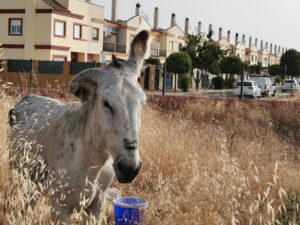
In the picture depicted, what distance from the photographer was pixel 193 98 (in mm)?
13938

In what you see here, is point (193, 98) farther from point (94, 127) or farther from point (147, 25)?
point (147, 25)

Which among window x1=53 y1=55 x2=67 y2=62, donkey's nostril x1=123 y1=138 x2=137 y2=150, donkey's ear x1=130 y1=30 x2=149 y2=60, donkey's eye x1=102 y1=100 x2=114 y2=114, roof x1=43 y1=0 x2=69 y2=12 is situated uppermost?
roof x1=43 y1=0 x2=69 y2=12

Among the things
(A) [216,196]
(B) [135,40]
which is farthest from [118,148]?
(A) [216,196]

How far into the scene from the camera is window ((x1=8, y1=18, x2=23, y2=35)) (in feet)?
129

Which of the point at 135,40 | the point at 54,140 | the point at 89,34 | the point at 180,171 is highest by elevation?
the point at 89,34

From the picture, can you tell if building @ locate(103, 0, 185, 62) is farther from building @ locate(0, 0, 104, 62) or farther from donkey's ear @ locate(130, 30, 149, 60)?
donkey's ear @ locate(130, 30, 149, 60)

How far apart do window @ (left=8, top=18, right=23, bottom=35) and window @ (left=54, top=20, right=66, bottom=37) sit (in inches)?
113

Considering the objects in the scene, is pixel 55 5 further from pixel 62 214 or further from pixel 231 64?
pixel 62 214

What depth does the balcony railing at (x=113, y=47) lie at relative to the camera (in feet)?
165

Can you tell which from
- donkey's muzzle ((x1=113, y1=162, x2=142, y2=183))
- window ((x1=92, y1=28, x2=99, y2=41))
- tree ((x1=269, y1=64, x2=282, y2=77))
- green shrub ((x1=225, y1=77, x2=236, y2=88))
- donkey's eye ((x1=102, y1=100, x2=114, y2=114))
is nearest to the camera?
donkey's muzzle ((x1=113, y1=162, x2=142, y2=183))

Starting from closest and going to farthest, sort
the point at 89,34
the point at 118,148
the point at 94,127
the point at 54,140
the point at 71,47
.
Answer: the point at 118,148, the point at 94,127, the point at 54,140, the point at 71,47, the point at 89,34

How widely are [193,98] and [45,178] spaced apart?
10.1 metres

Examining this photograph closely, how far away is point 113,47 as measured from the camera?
166 feet

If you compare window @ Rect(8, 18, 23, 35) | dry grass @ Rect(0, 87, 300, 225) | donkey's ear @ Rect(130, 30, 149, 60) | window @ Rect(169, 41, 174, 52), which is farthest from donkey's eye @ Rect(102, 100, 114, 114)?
window @ Rect(169, 41, 174, 52)
